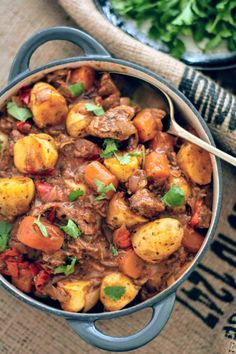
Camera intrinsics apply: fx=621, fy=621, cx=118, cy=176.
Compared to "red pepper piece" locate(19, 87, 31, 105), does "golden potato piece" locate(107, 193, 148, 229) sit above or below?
below

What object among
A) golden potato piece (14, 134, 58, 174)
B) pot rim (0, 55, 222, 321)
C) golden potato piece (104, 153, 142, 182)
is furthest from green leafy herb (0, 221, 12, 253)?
golden potato piece (104, 153, 142, 182)

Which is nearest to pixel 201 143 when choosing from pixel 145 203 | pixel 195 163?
pixel 195 163

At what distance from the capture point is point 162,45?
10.4ft

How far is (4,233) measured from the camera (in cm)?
266

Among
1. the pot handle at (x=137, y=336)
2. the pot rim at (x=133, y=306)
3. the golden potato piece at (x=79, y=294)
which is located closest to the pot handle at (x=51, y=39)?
the pot rim at (x=133, y=306)

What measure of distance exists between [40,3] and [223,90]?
1040 millimetres

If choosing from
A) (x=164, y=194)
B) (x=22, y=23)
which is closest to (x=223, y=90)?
(x=164, y=194)

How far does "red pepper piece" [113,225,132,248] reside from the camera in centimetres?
259

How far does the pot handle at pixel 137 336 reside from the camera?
2523mm

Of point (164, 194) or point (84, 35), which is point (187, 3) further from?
point (164, 194)

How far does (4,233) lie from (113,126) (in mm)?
655

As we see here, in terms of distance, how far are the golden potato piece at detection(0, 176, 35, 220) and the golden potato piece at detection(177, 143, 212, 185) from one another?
0.65m

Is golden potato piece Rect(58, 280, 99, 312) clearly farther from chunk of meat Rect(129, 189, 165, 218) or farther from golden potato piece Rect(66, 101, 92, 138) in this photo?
golden potato piece Rect(66, 101, 92, 138)

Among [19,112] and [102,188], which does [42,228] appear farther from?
[19,112]
